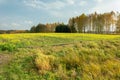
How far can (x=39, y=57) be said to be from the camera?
12.2 meters

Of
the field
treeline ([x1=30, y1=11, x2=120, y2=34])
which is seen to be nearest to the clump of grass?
the field

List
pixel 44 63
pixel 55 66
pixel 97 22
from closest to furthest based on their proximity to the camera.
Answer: pixel 44 63
pixel 55 66
pixel 97 22

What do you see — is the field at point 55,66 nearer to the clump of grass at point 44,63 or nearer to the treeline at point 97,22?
the clump of grass at point 44,63

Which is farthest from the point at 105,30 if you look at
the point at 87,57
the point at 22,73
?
the point at 22,73

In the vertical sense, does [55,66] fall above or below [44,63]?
below

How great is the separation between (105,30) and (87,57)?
6426cm

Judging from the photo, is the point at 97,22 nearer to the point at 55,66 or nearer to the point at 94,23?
the point at 94,23

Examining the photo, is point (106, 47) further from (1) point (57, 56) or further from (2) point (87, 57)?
(1) point (57, 56)

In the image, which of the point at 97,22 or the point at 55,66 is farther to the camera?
the point at 97,22

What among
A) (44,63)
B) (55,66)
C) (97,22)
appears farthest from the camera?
(97,22)

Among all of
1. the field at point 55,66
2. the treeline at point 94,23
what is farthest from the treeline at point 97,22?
the field at point 55,66

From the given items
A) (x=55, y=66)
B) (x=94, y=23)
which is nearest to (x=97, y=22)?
(x=94, y=23)

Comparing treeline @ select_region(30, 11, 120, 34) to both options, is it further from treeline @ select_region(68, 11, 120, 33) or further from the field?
the field

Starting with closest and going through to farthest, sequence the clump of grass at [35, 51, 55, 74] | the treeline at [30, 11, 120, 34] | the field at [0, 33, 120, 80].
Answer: the field at [0, 33, 120, 80] → the clump of grass at [35, 51, 55, 74] → the treeline at [30, 11, 120, 34]
